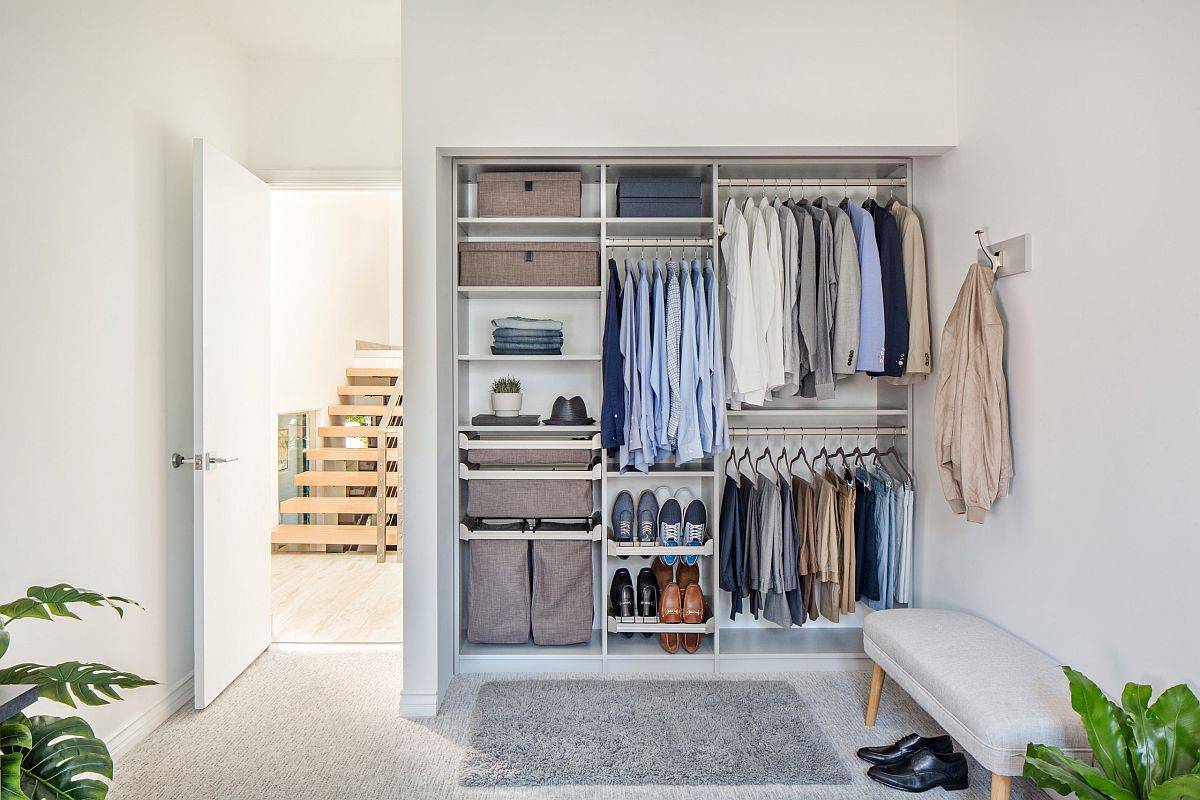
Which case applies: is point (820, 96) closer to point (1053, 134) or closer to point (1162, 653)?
point (1053, 134)

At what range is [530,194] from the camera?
2.97 meters

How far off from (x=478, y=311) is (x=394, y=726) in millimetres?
1715

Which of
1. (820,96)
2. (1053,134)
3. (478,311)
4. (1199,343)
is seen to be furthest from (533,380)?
(1199,343)

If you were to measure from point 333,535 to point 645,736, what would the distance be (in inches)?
132

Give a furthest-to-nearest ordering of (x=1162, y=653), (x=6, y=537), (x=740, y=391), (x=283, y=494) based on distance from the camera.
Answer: (x=283, y=494) → (x=740, y=391) → (x=6, y=537) → (x=1162, y=653)

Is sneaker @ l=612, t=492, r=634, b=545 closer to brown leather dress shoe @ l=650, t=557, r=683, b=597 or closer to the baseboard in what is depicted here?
brown leather dress shoe @ l=650, t=557, r=683, b=597

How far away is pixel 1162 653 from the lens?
5.78 feet

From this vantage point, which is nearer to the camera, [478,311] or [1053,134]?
[1053,134]

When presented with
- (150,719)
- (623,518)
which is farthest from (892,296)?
(150,719)

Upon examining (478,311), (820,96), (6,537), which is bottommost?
(6,537)

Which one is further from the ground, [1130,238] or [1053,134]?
[1053,134]

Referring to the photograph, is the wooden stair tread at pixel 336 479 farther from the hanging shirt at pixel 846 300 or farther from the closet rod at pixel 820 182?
the hanging shirt at pixel 846 300

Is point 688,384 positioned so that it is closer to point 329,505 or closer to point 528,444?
point 528,444

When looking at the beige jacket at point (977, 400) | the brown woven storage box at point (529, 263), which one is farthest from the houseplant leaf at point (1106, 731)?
the brown woven storage box at point (529, 263)
